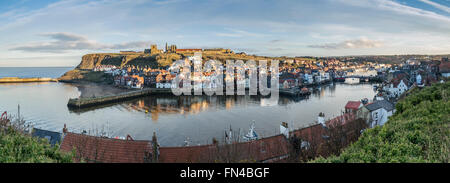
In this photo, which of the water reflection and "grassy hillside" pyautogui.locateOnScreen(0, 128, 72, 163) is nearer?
"grassy hillside" pyautogui.locateOnScreen(0, 128, 72, 163)

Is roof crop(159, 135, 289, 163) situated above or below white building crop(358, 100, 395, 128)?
below

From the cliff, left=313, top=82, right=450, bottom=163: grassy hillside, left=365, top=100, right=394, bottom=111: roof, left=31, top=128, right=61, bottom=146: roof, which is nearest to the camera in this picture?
left=313, top=82, right=450, bottom=163: grassy hillside

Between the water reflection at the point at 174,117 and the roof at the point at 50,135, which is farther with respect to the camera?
the water reflection at the point at 174,117

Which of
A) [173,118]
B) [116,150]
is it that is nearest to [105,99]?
[173,118]

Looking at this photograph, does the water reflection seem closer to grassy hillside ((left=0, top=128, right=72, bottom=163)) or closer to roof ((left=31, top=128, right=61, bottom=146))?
roof ((left=31, top=128, right=61, bottom=146))

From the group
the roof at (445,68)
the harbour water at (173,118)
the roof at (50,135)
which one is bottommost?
the harbour water at (173,118)

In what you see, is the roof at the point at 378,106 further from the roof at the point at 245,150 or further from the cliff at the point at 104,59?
the cliff at the point at 104,59

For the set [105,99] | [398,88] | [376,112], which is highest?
[398,88]

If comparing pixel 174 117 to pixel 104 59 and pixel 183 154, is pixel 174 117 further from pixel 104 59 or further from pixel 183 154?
pixel 104 59

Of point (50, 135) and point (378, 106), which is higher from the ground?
point (378, 106)

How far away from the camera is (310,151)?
31.3 feet

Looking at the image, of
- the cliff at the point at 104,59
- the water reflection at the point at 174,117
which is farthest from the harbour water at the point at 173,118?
the cliff at the point at 104,59

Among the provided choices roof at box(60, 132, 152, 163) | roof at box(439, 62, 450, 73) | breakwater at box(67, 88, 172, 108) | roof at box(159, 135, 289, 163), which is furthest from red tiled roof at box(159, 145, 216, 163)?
roof at box(439, 62, 450, 73)
